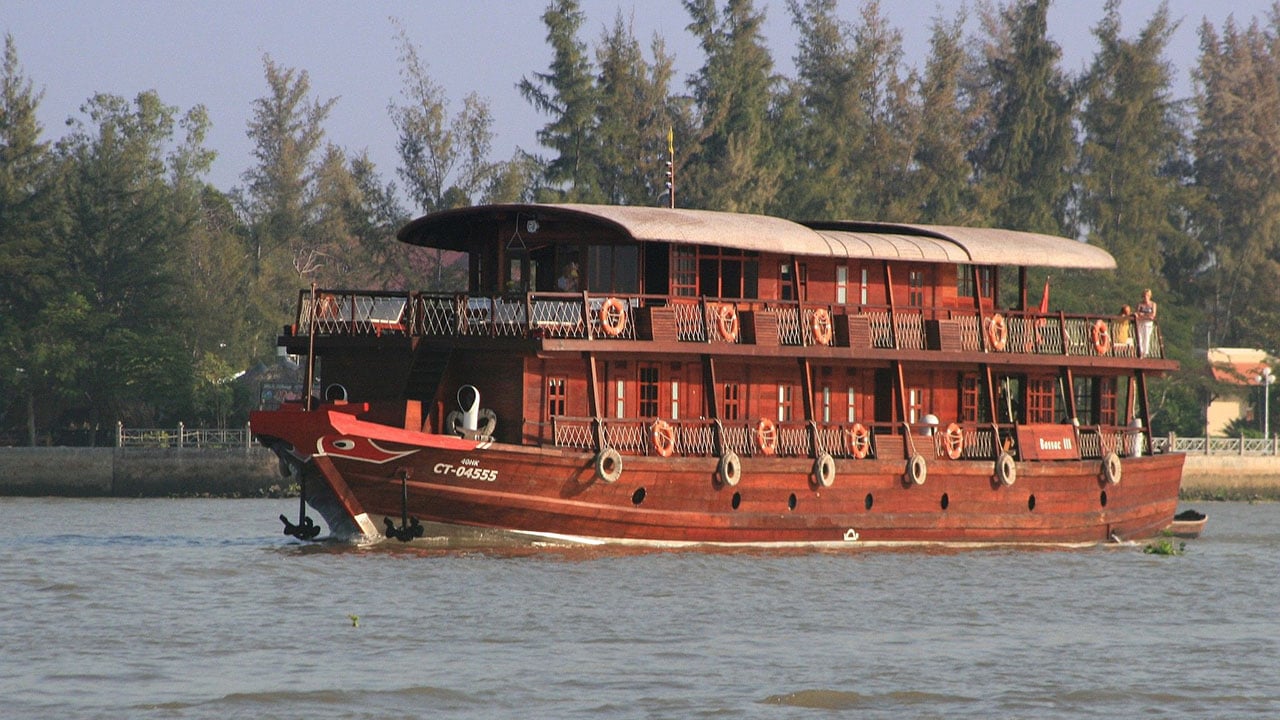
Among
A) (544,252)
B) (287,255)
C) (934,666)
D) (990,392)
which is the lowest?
(934,666)

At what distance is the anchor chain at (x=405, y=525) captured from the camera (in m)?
22.8

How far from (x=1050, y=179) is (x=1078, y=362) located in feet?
121

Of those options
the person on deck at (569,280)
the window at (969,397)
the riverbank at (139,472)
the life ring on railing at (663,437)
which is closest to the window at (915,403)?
the window at (969,397)

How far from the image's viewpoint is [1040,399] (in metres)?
29.5

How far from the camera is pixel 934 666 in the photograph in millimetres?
16719

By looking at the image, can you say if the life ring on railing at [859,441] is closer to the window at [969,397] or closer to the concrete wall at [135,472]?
the window at [969,397]

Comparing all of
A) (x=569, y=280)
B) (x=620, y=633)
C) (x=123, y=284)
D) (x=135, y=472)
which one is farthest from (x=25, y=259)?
(x=620, y=633)

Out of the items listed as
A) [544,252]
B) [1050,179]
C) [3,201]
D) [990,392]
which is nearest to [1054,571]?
[990,392]

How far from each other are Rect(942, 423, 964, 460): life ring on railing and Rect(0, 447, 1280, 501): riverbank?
21.2 meters

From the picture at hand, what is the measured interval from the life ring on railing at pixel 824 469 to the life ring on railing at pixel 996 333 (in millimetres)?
3585

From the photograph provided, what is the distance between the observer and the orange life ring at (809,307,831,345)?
25.8 meters

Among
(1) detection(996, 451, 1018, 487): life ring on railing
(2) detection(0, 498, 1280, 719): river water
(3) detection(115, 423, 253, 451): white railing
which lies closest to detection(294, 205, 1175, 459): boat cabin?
(1) detection(996, 451, 1018, 487): life ring on railing

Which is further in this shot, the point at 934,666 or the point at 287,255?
the point at 287,255

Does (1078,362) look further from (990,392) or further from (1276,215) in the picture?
(1276,215)
